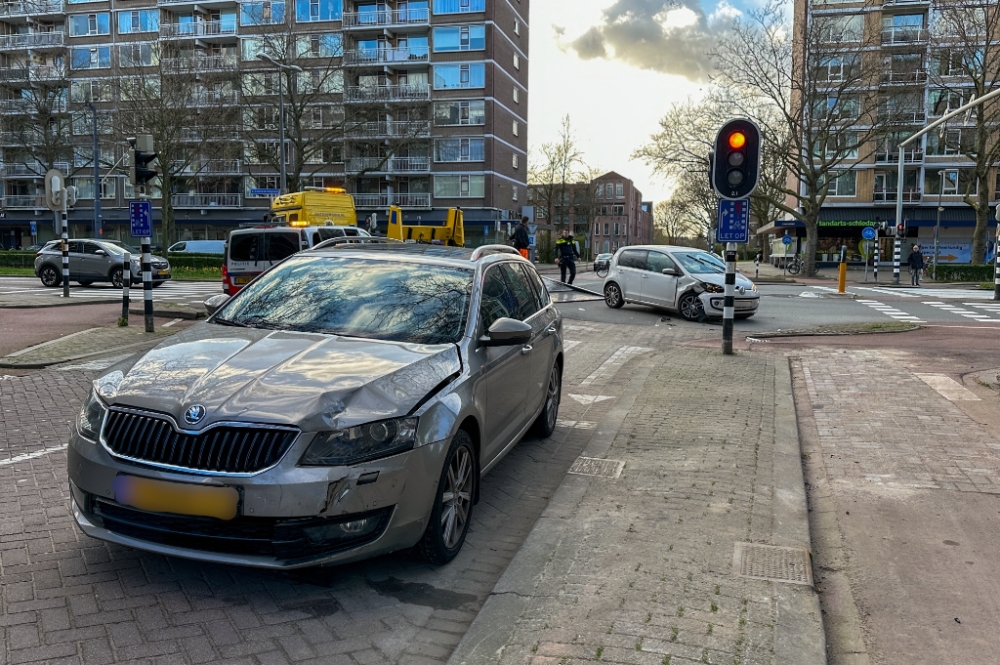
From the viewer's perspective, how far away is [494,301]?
512 centimetres

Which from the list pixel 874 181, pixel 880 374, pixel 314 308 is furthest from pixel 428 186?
pixel 314 308

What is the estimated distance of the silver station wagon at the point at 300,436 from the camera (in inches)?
Answer: 128

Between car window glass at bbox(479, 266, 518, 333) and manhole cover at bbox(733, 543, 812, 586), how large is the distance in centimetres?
190

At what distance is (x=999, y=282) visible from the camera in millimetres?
23656

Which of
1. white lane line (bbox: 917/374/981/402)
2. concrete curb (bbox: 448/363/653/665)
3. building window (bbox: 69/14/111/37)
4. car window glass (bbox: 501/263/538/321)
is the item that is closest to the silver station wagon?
concrete curb (bbox: 448/363/653/665)

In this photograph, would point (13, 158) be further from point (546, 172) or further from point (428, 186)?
point (546, 172)


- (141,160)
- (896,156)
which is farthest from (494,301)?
(896,156)

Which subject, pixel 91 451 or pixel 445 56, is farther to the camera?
pixel 445 56

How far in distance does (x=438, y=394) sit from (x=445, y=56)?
58.0 m

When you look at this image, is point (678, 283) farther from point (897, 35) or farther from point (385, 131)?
point (897, 35)

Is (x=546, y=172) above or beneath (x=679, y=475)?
above

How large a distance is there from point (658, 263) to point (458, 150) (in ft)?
142

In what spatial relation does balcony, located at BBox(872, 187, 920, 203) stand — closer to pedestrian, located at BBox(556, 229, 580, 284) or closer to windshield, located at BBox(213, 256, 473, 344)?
pedestrian, located at BBox(556, 229, 580, 284)

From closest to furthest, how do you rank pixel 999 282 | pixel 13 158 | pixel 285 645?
pixel 285 645 < pixel 999 282 < pixel 13 158
